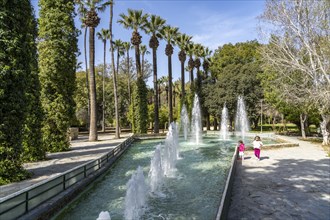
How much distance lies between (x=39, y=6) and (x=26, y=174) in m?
15.7

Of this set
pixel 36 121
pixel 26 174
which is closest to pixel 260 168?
pixel 26 174

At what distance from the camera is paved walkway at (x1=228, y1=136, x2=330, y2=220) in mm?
8312

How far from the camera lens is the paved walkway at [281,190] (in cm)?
831

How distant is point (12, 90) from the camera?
37.1ft

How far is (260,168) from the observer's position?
14695 millimetres

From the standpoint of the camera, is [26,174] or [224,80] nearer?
[26,174]

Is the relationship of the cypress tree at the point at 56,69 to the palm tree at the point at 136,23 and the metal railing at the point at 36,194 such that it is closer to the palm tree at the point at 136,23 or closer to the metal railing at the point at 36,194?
the metal railing at the point at 36,194

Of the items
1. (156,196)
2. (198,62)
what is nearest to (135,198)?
Answer: (156,196)

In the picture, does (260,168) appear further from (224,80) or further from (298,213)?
(224,80)

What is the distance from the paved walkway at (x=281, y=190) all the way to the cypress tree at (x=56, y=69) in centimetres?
1434

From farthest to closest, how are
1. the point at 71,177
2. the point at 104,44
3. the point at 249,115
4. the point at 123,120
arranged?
1. the point at 123,120
2. the point at 104,44
3. the point at 249,115
4. the point at 71,177

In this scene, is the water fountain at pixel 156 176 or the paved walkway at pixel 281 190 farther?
the water fountain at pixel 156 176

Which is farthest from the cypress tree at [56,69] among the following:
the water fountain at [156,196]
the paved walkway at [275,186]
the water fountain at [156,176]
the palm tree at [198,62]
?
the palm tree at [198,62]

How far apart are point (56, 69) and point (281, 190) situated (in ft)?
59.4
